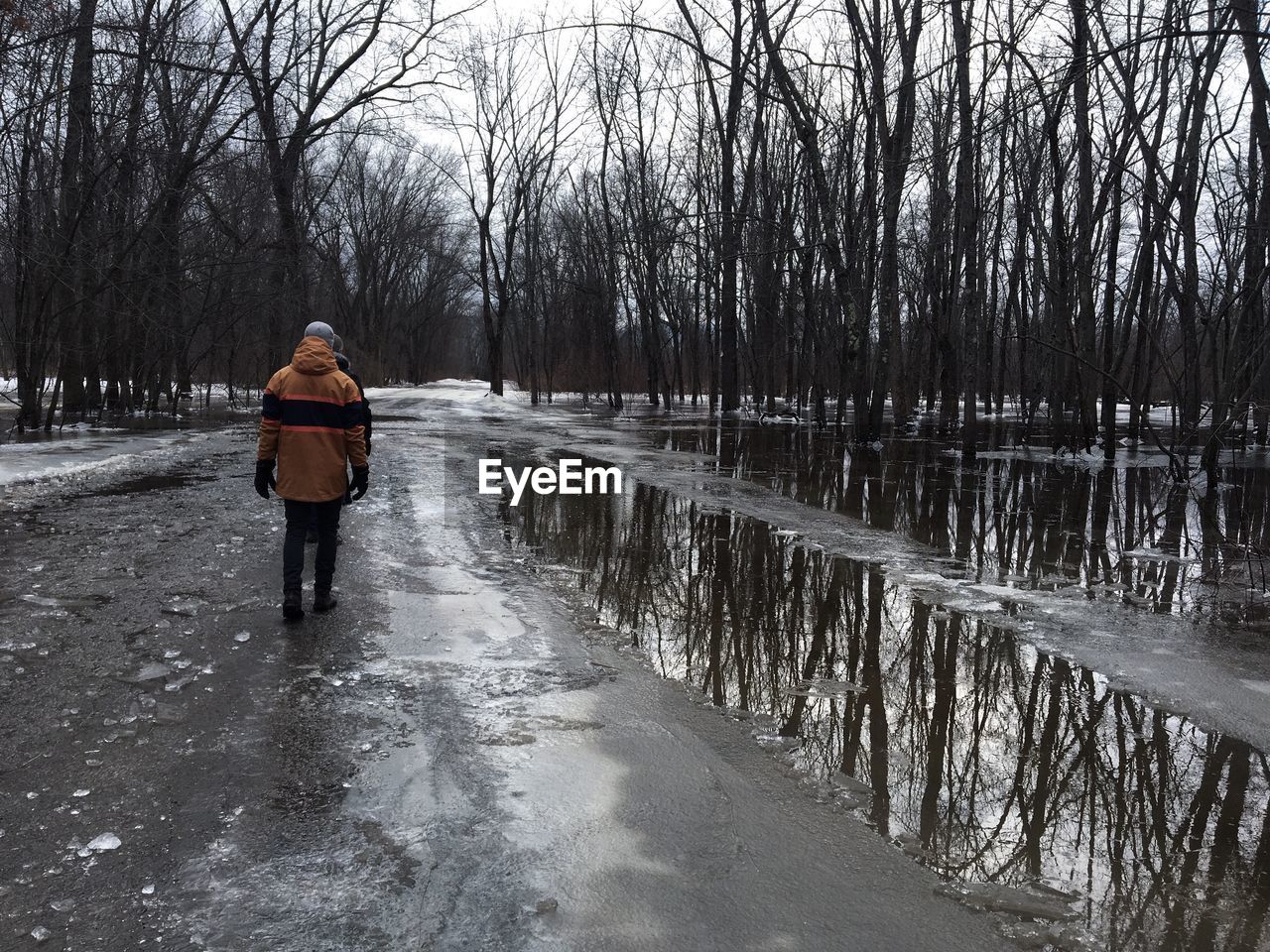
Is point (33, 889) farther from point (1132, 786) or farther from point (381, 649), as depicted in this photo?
point (1132, 786)

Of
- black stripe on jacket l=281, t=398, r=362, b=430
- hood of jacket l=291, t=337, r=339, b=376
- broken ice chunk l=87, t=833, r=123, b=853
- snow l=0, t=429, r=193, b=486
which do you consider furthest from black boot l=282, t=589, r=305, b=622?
snow l=0, t=429, r=193, b=486

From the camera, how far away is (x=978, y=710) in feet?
14.2

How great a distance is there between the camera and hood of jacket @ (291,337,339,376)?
5.39m

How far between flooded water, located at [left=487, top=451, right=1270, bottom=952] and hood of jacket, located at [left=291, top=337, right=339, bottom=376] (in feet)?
7.83

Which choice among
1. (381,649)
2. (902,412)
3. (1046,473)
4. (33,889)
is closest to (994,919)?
(33,889)

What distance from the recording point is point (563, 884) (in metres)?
2.77

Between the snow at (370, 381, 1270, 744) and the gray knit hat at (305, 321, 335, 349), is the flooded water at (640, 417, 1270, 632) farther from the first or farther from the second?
the gray knit hat at (305, 321, 335, 349)

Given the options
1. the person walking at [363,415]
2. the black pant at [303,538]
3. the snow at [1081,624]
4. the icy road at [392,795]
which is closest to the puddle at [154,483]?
the snow at [1081,624]

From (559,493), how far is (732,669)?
6.73m

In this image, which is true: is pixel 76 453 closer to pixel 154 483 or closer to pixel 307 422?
pixel 154 483

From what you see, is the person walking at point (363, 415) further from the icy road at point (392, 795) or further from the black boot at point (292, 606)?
the icy road at point (392, 795)

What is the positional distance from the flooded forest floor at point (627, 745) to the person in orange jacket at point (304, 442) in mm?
556

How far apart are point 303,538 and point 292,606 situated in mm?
415

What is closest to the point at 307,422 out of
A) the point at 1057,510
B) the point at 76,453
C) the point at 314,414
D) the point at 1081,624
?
the point at 314,414
